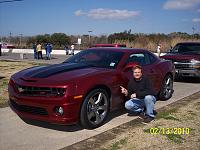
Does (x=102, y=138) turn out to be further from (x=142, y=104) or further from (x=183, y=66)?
(x=183, y=66)

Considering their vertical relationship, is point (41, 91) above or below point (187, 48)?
below

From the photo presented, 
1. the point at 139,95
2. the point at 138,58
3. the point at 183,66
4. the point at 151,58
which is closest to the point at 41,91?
the point at 139,95

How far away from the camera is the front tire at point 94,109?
5.09 metres

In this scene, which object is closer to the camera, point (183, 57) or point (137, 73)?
point (137, 73)

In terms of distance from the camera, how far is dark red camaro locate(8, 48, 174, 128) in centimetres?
484

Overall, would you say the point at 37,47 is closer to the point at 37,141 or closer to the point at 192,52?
the point at 192,52

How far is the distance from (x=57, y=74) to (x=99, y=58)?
4.45ft

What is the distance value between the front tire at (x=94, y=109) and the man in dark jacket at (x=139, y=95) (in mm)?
486

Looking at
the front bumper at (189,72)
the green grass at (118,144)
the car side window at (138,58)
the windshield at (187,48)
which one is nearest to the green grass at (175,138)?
the green grass at (118,144)

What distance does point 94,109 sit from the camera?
5328 millimetres

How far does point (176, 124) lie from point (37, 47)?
2294 cm

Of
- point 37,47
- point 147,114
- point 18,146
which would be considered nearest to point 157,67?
point 147,114

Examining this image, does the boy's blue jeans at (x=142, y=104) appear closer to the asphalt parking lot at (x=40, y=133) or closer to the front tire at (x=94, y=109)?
the asphalt parking lot at (x=40, y=133)

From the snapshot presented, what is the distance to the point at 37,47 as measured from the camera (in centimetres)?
2727
